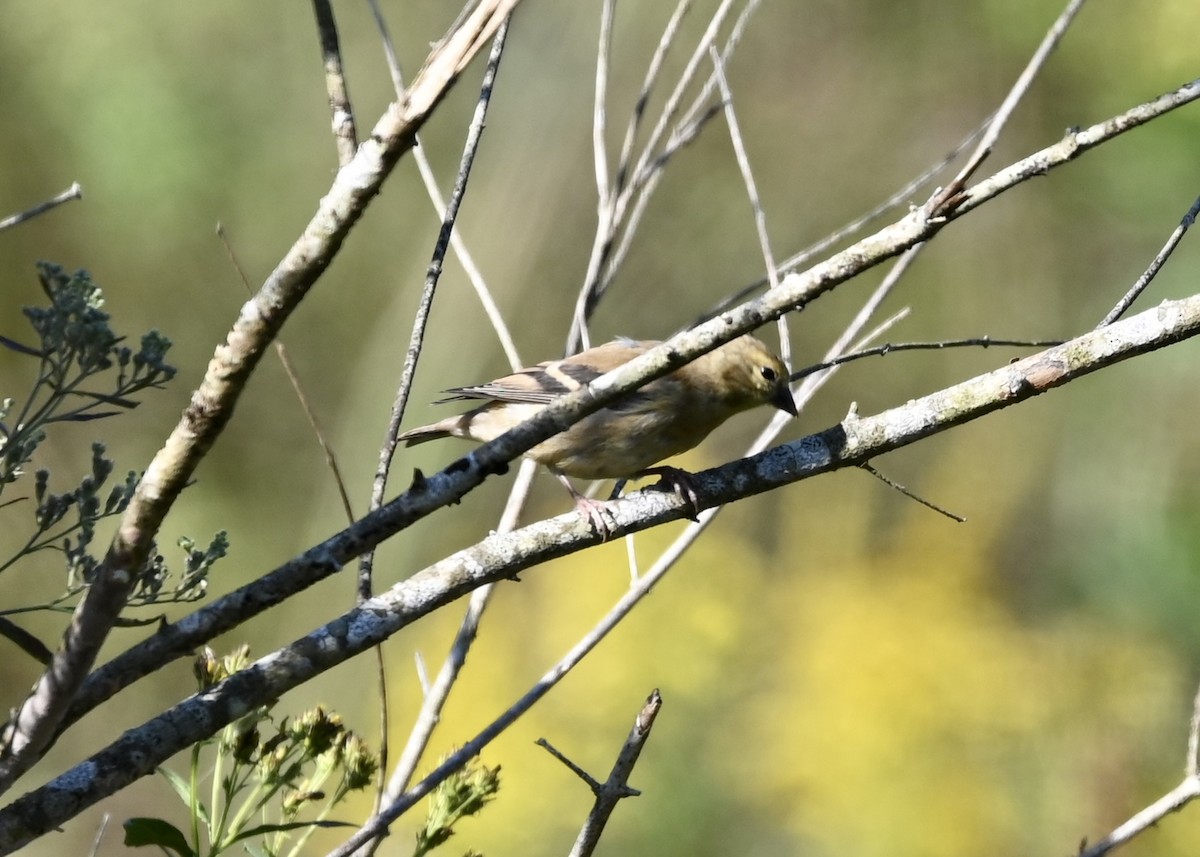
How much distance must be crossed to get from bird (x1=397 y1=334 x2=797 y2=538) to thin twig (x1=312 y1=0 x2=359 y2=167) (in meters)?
1.86

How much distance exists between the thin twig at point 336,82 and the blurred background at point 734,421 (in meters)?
3.15

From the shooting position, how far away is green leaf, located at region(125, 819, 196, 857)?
2.02 m

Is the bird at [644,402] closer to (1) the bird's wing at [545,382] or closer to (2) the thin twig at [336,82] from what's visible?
(1) the bird's wing at [545,382]

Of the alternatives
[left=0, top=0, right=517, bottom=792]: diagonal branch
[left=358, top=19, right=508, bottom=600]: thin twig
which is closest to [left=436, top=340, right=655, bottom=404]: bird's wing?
[left=358, top=19, right=508, bottom=600]: thin twig

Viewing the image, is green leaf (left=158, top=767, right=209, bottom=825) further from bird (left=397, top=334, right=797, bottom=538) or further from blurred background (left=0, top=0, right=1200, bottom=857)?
blurred background (left=0, top=0, right=1200, bottom=857)

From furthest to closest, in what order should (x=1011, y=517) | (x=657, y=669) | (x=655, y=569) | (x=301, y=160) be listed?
(x=301, y=160), (x=1011, y=517), (x=657, y=669), (x=655, y=569)

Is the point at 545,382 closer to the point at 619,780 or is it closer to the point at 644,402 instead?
the point at 644,402

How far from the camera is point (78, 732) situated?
6109 mm

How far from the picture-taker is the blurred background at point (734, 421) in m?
5.03

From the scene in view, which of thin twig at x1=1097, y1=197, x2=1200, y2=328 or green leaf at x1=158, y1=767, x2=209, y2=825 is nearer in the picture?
green leaf at x1=158, y1=767, x2=209, y2=825

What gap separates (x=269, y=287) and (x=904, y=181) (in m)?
6.03

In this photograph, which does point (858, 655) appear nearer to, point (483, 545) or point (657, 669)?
point (657, 669)

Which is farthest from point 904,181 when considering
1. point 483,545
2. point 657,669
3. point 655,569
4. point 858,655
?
point 483,545

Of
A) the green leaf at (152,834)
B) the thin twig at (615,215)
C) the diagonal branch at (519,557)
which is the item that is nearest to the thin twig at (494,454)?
the diagonal branch at (519,557)
